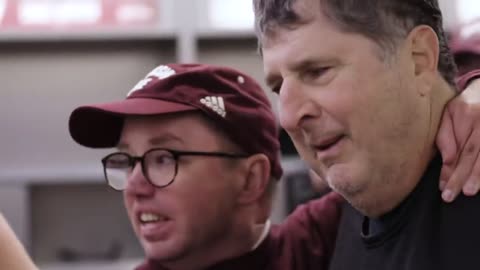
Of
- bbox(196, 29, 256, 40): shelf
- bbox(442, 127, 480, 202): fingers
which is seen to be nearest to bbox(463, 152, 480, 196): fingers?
bbox(442, 127, 480, 202): fingers

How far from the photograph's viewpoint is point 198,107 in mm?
1249

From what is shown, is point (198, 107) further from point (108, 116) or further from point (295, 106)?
point (295, 106)

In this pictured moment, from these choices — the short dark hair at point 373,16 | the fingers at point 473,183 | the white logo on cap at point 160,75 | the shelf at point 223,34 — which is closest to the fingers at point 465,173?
the fingers at point 473,183

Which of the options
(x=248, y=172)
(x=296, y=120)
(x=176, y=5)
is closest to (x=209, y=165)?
(x=248, y=172)

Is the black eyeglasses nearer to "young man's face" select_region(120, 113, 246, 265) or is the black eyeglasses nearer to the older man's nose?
"young man's face" select_region(120, 113, 246, 265)

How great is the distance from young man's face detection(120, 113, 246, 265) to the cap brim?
0.08 feet

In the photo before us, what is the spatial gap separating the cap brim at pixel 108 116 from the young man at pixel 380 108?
34cm

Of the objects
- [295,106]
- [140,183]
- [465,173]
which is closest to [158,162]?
[140,183]

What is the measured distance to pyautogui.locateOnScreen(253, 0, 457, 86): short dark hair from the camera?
848 mm

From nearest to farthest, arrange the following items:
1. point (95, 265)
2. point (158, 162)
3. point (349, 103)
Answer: point (349, 103) → point (158, 162) → point (95, 265)

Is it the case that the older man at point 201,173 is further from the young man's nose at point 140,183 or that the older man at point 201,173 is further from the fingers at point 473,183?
the fingers at point 473,183

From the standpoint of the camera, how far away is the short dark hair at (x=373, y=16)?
2.78 ft

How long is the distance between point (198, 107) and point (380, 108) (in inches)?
18.0

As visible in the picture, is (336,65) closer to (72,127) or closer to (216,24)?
(72,127)
